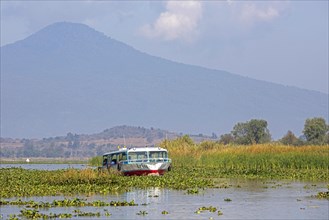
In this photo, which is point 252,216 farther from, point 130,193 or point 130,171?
point 130,171

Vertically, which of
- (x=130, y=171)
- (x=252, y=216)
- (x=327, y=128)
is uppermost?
(x=327, y=128)

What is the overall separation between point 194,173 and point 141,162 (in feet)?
13.5

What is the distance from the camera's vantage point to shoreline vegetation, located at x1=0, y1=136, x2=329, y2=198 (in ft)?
152

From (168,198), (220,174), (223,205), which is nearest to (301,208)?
(223,205)

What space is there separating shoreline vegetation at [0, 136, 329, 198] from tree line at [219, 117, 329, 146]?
125 ft

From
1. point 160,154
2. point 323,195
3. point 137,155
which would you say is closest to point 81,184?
point 323,195

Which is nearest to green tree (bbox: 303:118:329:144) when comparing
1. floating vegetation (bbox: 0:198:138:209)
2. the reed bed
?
the reed bed

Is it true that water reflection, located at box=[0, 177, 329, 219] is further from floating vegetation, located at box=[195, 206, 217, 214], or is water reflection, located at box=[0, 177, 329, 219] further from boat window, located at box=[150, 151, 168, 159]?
boat window, located at box=[150, 151, 168, 159]

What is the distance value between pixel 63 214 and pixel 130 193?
37.9ft

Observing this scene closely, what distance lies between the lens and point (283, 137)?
14800 centimetres

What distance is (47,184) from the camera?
48562 mm

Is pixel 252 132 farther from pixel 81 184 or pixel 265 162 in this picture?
pixel 81 184

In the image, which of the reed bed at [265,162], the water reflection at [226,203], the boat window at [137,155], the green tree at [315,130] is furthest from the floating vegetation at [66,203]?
the green tree at [315,130]

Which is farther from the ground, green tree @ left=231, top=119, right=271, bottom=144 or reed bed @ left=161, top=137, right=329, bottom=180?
green tree @ left=231, top=119, right=271, bottom=144
